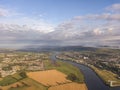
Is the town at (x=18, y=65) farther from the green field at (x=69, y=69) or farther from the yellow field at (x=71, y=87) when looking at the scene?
the yellow field at (x=71, y=87)

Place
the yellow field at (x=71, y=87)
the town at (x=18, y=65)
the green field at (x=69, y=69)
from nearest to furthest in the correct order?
the yellow field at (x=71, y=87) < the green field at (x=69, y=69) < the town at (x=18, y=65)

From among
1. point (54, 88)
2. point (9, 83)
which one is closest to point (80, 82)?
point (54, 88)

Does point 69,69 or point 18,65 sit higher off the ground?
point 18,65

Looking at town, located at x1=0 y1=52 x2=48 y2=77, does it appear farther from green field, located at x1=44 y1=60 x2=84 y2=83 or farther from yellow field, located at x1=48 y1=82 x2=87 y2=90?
yellow field, located at x1=48 y1=82 x2=87 y2=90

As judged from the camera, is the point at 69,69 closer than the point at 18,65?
Yes

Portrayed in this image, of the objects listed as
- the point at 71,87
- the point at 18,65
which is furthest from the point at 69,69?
the point at 71,87

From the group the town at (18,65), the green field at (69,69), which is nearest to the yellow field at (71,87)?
the green field at (69,69)

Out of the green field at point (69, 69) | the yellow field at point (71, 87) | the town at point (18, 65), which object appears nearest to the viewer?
the yellow field at point (71, 87)

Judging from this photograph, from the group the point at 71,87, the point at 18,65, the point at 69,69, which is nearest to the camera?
the point at 71,87

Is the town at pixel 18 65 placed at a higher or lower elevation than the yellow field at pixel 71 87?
higher

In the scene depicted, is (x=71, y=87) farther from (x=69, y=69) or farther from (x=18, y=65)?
(x=18, y=65)

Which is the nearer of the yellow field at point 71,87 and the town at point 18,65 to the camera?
the yellow field at point 71,87

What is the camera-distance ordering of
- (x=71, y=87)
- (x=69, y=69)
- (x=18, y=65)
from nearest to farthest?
(x=71, y=87) → (x=69, y=69) → (x=18, y=65)

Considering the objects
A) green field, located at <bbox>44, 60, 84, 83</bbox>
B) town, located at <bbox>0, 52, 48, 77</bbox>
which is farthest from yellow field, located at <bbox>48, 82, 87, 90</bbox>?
town, located at <bbox>0, 52, 48, 77</bbox>
